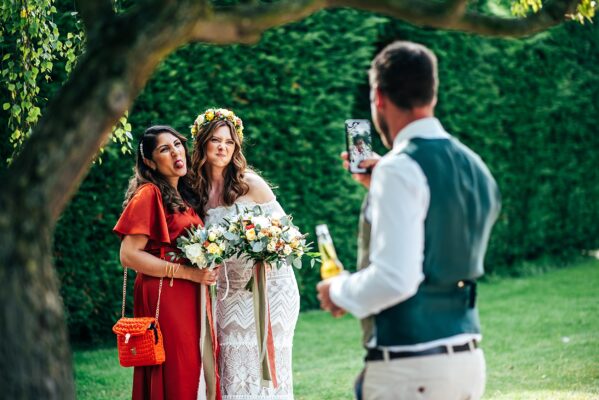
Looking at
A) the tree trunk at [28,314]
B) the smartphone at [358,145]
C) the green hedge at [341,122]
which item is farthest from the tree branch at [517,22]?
the green hedge at [341,122]

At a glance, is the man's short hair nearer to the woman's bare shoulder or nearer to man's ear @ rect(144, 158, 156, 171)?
man's ear @ rect(144, 158, 156, 171)

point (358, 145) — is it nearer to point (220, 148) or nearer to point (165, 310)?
point (165, 310)

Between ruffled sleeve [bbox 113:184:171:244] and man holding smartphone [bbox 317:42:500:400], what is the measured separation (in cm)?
228

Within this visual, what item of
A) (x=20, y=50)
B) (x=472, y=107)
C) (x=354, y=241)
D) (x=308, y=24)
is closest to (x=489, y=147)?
(x=472, y=107)

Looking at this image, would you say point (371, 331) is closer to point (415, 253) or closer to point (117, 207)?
point (415, 253)

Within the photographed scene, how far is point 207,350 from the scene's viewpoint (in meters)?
5.49

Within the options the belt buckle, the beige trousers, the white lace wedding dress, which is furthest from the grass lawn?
the belt buckle

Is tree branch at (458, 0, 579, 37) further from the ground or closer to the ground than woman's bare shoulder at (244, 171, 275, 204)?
further from the ground

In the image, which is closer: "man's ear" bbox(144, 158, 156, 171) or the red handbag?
the red handbag

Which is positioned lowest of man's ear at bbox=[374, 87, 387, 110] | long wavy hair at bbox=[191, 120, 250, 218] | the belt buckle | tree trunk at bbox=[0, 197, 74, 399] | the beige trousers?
the beige trousers

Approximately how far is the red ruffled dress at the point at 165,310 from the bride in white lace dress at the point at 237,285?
1.27 ft

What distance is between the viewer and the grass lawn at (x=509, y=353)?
24.8 feet

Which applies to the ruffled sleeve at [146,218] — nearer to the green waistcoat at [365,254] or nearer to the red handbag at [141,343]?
the red handbag at [141,343]

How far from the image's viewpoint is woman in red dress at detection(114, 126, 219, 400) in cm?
535
